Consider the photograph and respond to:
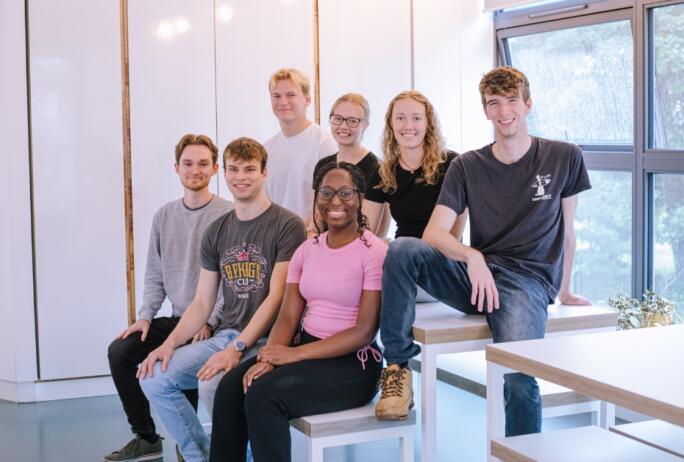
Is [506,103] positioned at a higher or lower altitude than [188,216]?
higher

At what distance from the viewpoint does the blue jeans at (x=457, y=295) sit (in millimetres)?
2719

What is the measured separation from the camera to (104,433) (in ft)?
13.4

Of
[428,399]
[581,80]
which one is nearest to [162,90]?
[581,80]

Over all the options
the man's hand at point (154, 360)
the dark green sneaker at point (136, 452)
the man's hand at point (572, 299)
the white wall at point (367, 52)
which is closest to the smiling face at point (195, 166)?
the man's hand at point (154, 360)

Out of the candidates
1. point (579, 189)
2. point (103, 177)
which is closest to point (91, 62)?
point (103, 177)

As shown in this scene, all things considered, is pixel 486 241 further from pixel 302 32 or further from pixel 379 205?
pixel 302 32

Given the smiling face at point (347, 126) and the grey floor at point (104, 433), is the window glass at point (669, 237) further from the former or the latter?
the smiling face at point (347, 126)

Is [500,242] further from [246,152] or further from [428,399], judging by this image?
[246,152]

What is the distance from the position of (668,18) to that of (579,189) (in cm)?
166

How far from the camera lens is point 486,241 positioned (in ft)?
9.86

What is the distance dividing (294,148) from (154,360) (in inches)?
45.5

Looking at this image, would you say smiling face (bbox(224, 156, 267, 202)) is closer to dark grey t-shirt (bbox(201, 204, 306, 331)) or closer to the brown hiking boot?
dark grey t-shirt (bbox(201, 204, 306, 331))

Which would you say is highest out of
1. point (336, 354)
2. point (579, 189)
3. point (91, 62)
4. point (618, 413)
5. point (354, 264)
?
point (91, 62)

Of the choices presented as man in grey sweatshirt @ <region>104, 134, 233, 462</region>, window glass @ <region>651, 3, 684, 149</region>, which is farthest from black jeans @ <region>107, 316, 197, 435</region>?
window glass @ <region>651, 3, 684, 149</region>
